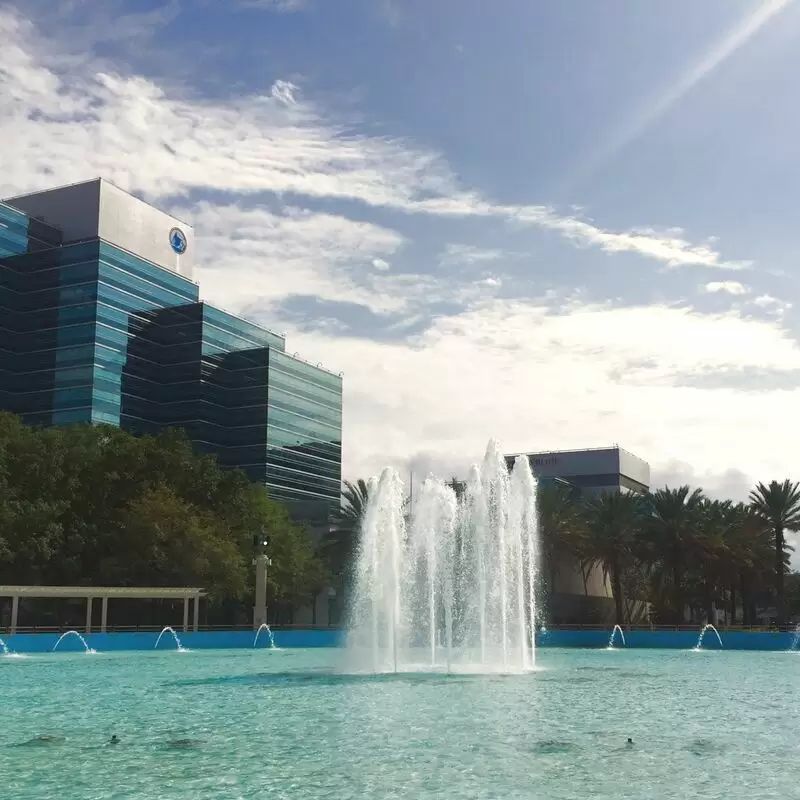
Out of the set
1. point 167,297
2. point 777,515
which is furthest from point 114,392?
point 777,515

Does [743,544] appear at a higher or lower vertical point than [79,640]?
higher

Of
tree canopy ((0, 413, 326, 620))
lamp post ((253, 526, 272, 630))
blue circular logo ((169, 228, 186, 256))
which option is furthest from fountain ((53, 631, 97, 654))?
blue circular logo ((169, 228, 186, 256))

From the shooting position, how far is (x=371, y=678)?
2727 cm

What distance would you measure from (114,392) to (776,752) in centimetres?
10026

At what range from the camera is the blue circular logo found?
12675cm

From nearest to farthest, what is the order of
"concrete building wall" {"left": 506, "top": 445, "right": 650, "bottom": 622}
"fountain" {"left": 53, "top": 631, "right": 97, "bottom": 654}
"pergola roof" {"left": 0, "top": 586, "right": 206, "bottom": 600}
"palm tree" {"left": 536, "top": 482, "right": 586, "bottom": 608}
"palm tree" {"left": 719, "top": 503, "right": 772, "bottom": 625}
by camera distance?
1. "fountain" {"left": 53, "top": 631, "right": 97, "bottom": 654}
2. "pergola roof" {"left": 0, "top": 586, "right": 206, "bottom": 600}
3. "palm tree" {"left": 536, "top": 482, "right": 586, "bottom": 608}
4. "palm tree" {"left": 719, "top": 503, "right": 772, "bottom": 625}
5. "concrete building wall" {"left": 506, "top": 445, "right": 650, "bottom": 622}

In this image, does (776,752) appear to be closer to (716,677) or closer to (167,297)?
(716,677)

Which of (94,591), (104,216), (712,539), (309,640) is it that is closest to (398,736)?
(94,591)

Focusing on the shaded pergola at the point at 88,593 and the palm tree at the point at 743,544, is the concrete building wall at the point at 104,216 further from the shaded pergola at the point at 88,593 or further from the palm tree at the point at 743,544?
the palm tree at the point at 743,544

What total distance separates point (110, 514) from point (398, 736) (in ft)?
142

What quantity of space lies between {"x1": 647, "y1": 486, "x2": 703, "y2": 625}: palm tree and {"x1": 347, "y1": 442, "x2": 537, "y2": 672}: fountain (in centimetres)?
2884

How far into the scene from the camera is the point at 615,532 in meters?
63.4

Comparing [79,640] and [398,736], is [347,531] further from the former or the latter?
[398,736]

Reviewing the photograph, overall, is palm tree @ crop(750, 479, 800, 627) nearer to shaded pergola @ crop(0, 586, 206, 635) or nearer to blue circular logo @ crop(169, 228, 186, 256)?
shaded pergola @ crop(0, 586, 206, 635)
